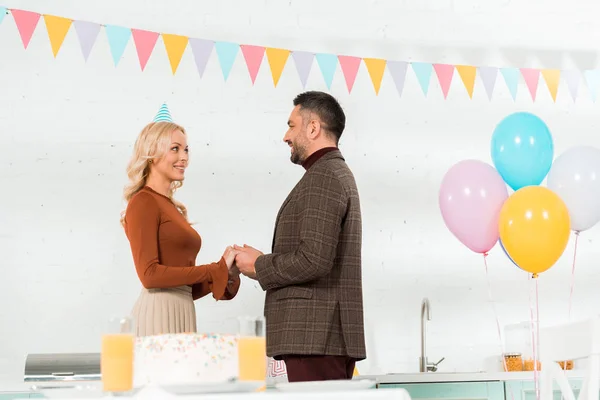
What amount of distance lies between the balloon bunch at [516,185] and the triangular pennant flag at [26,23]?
1.82m

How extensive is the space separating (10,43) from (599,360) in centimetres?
272

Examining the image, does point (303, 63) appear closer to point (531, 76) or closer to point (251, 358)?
point (531, 76)

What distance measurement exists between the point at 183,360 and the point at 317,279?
1243 mm

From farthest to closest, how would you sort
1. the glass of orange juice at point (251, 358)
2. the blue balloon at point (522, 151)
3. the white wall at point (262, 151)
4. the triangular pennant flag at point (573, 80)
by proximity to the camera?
the triangular pennant flag at point (573, 80) < the white wall at point (262, 151) < the blue balloon at point (522, 151) < the glass of orange juice at point (251, 358)

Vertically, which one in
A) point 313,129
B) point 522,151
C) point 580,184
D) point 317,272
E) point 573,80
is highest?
point 573,80

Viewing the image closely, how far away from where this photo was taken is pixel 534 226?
2283mm

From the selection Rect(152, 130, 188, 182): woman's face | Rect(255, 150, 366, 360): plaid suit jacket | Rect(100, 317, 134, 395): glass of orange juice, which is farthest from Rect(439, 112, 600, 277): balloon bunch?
Rect(100, 317, 134, 395): glass of orange juice

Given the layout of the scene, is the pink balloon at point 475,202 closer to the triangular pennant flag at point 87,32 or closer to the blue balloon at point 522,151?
the blue balloon at point 522,151

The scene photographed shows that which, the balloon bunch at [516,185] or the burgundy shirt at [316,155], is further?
the burgundy shirt at [316,155]

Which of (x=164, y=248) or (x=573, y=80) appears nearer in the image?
(x=164, y=248)

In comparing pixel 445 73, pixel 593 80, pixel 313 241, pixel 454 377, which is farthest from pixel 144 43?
pixel 593 80

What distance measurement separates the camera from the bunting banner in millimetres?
3271

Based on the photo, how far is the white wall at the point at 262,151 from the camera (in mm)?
3291

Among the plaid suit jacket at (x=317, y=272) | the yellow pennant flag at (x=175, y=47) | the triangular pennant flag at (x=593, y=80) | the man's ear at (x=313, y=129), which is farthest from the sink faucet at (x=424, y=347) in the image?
the yellow pennant flag at (x=175, y=47)
